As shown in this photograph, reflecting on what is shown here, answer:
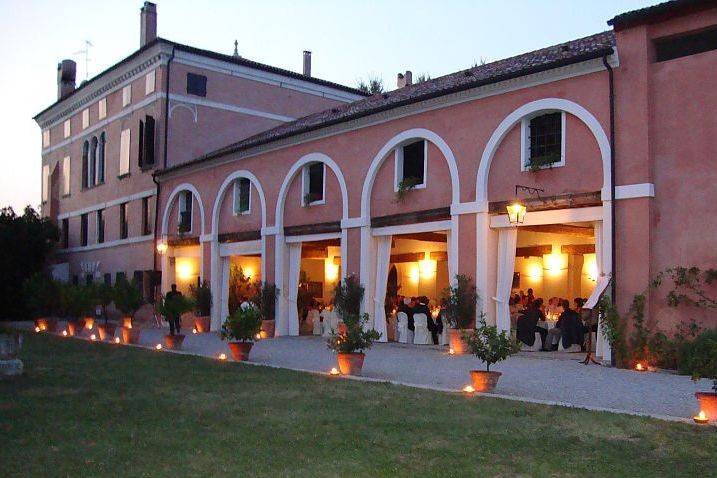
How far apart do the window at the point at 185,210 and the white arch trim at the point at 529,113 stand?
13.2 m

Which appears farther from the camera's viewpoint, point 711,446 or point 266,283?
point 266,283

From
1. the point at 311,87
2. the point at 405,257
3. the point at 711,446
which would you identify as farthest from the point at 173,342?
the point at 311,87

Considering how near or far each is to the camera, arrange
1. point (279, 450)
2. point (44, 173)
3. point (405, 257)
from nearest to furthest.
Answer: point (279, 450)
point (405, 257)
point (44, 173)

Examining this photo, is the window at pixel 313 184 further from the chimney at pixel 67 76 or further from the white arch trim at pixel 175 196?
the chimney at pixel 67 76

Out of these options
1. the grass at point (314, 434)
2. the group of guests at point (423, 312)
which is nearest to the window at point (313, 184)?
the group of guests at point (423, 312)

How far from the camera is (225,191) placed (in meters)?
24.8

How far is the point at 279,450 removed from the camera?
275 inches

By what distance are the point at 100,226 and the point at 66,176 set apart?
508 cm

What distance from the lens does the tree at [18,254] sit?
1297 inches

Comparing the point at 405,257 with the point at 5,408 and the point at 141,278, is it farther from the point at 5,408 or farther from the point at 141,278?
the point at 5,408

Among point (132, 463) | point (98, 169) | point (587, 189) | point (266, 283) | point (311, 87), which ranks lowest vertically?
point (132, 463)

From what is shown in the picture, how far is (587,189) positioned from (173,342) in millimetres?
9525

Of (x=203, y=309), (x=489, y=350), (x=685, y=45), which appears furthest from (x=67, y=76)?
(x=489, y=350)

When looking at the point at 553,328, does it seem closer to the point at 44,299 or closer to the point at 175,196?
the point at 175,196
